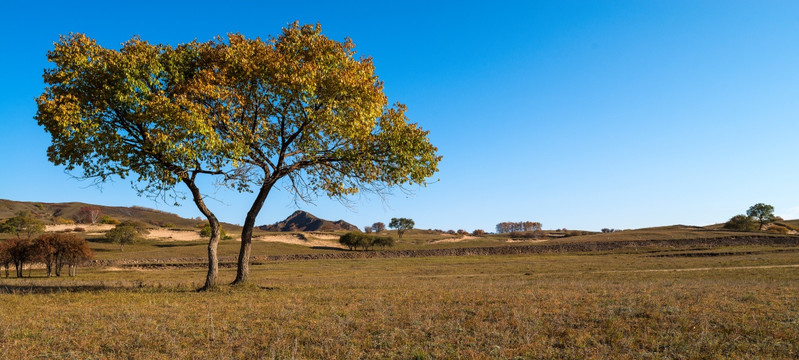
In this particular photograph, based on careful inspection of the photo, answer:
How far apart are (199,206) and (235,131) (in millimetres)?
5333

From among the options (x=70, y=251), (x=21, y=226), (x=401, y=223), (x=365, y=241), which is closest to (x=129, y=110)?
(x=70, y=251)

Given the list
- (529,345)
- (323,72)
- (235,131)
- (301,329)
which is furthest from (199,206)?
(529,345)

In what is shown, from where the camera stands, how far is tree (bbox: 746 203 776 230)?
400 feet

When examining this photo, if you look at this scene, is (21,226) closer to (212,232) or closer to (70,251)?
(70,251)

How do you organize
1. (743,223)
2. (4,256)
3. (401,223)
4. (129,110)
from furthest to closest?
(401,223) < (743,223) < (4,256) < (129,110)

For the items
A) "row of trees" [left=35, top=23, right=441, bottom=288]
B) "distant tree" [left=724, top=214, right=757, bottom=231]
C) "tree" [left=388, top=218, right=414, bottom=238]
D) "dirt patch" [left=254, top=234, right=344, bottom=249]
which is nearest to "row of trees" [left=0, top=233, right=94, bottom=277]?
"row of trees" [left=35, top=23, right=441, bottom=288]

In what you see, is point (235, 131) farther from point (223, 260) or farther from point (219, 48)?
point (223, 260)

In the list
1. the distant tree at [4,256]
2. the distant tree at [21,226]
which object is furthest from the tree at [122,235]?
the distant tree at [4,256]

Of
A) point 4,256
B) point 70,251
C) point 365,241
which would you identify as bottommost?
point 365,241

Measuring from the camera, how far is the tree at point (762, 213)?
12206 cm

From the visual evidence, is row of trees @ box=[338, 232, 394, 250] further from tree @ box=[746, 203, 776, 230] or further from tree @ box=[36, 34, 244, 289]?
tree @ box=[746, 203, 776, 230]

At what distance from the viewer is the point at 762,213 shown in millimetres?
122562

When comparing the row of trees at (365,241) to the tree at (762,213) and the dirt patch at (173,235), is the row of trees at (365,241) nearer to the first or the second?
the dirt patch at (173,235)

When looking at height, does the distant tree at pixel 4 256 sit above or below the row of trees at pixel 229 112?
below
